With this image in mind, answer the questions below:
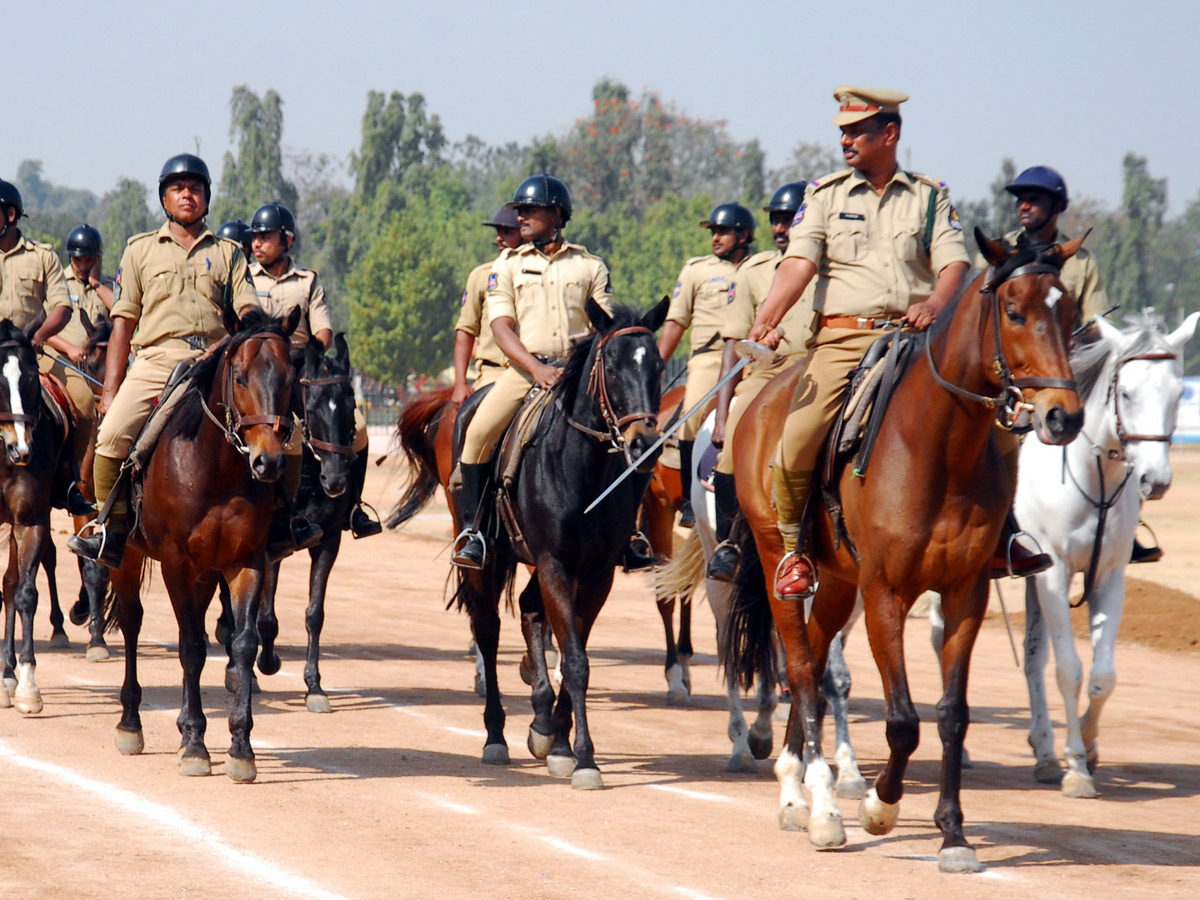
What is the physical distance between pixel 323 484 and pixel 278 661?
4.66 ft

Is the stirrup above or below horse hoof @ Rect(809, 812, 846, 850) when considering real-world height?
above

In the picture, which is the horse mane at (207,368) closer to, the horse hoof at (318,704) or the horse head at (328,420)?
the horse head at (328,420)

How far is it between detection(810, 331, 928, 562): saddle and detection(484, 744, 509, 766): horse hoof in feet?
9.56

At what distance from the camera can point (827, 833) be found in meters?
6.95

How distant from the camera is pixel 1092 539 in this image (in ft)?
29.1

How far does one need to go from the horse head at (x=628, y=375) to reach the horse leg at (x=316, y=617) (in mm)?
3560

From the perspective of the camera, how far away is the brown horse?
6.13 m

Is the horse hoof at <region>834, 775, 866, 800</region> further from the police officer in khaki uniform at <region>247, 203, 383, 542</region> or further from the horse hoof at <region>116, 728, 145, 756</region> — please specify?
the police officer in khaki uniform at <region>247, 203, 383, 542</region>

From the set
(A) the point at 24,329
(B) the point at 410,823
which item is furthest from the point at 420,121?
(B) the point at 410,823

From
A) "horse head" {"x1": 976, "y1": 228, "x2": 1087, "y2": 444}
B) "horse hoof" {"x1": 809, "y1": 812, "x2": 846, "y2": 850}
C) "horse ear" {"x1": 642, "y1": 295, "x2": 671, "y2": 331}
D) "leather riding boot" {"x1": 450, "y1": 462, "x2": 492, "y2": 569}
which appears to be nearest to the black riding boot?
"horse ear" {"x1": 642, "y1": 295, "x2": 671, "y2": 331}

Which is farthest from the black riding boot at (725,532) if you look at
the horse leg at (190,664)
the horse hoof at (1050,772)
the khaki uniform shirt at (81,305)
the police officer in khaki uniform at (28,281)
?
the khaki uniform shirt at (81,305)

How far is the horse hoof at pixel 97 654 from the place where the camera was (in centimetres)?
1313

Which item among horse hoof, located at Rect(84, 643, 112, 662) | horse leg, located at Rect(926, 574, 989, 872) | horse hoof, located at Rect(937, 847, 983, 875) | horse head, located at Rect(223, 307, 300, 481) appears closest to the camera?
horse hoof, located at Rect(937, 847, 983, 875)

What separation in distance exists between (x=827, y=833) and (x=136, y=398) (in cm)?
502
